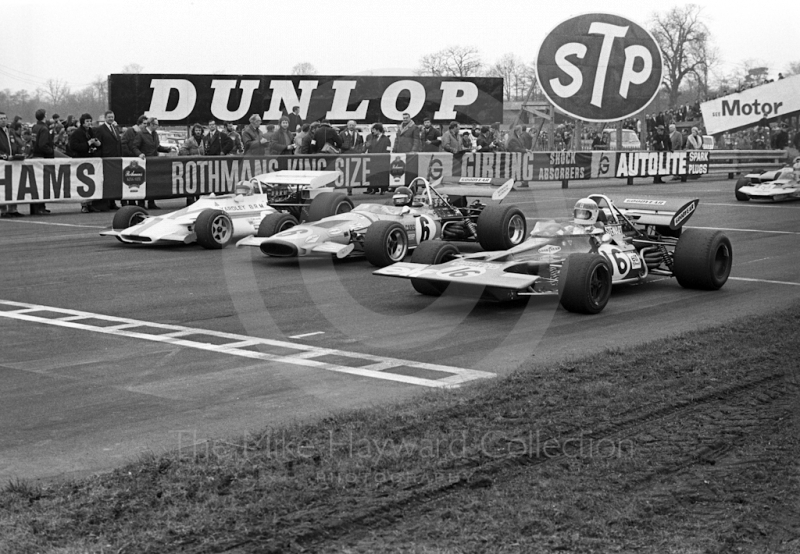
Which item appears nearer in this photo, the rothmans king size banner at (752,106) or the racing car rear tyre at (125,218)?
the racing car rear tyre at (125,218)

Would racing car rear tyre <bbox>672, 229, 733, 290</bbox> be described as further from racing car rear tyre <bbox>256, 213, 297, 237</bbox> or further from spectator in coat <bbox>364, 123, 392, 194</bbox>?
spectator in coat <bbox>364, 123, 392, 194</bbox>

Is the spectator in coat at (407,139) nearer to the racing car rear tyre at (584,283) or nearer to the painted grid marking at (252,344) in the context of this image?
the racing car rear tyre at (584,283)

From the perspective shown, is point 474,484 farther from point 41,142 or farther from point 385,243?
point 41,142

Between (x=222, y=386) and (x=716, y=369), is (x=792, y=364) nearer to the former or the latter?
(x=716, y=369)

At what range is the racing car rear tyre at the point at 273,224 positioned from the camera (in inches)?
627

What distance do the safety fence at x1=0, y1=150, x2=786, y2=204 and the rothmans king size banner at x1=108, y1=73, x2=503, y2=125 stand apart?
4.07 metres

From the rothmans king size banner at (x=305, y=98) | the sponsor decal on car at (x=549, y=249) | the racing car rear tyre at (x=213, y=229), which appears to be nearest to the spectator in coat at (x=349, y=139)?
the rothmans king size banner at (x=305, y=98)

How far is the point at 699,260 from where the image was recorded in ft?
40.9

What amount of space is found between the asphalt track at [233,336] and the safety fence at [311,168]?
5.62m

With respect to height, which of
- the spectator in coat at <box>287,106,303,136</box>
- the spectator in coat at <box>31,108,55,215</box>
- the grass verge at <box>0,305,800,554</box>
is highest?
the spectator in coat at <box>287,106,303,136</box>

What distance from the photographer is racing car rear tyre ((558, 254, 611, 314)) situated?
10.8m

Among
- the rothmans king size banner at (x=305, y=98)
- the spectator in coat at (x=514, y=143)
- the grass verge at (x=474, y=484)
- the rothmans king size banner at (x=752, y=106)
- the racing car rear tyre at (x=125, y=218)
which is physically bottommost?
the grass verge at (x=474, y=484)

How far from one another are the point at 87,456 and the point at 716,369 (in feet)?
15.5

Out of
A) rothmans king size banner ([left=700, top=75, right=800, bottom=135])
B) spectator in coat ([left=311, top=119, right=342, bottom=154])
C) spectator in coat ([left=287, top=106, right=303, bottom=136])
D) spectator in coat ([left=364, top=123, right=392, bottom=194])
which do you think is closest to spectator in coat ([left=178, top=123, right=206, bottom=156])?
spectator in coat ([left=311, top=119, right=342, bottom=154])
